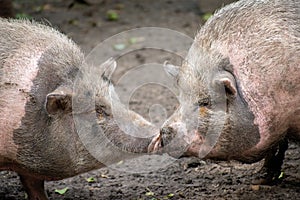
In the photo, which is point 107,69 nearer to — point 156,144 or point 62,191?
point 156,144

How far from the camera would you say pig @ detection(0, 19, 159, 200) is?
5.59 meters

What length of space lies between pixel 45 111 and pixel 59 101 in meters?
0.14

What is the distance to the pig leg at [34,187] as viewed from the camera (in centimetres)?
622

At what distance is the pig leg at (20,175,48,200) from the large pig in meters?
1.21

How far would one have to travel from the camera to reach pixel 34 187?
623 cm

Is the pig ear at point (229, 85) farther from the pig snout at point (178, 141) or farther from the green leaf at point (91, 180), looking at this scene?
the green leaf at point (91, 180)

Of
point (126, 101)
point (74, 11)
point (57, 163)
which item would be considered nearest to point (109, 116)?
point (57, 163)

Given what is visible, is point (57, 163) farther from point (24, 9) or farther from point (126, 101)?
point (24, 9)

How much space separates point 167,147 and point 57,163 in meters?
0.86

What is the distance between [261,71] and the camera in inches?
216

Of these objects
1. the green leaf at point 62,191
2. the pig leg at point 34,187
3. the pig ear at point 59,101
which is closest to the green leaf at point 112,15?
the green leaf at point 62,191

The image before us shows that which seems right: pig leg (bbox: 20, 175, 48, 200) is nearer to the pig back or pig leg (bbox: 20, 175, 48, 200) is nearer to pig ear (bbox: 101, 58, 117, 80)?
the pig back

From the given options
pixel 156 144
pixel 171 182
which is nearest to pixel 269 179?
pixel 171 182

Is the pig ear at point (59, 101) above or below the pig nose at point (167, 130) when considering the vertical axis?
above
